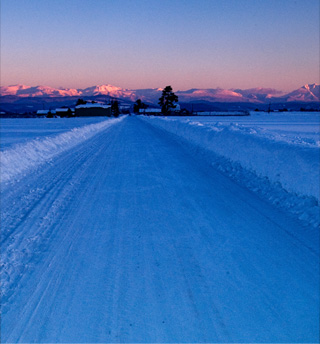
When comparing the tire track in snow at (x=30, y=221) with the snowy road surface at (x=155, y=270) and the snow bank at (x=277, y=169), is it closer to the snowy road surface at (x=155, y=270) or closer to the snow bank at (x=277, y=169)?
the snowy road surface at (x=155, y=270)

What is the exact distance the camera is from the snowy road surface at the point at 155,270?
2.65m

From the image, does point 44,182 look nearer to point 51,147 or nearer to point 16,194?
point 16,194

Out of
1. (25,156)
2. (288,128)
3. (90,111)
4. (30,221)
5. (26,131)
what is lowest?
(30,221)

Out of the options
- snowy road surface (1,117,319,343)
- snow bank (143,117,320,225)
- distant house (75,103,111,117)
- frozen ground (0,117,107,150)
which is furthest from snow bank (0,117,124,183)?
distant house (75,103,111,117)

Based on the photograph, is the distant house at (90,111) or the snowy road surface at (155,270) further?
the distant house at (90,111)

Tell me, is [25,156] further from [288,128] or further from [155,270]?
[288,128]

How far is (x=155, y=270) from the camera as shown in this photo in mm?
3527

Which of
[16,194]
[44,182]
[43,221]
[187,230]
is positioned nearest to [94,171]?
[44,182]

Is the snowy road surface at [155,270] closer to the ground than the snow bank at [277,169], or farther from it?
closer to the ground

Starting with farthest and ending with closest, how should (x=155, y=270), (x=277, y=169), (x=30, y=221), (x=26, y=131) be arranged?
(x=26, y=131) < (x=277, y=169) < (x=30, y=221) < (x=155, y=270)

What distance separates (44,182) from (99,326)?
6.05 metres

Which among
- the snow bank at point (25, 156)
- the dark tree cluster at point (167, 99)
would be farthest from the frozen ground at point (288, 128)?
the dark tree cluster at point (167, 99)

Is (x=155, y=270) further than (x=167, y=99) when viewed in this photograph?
No

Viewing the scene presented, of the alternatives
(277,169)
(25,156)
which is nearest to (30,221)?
(277,169)
